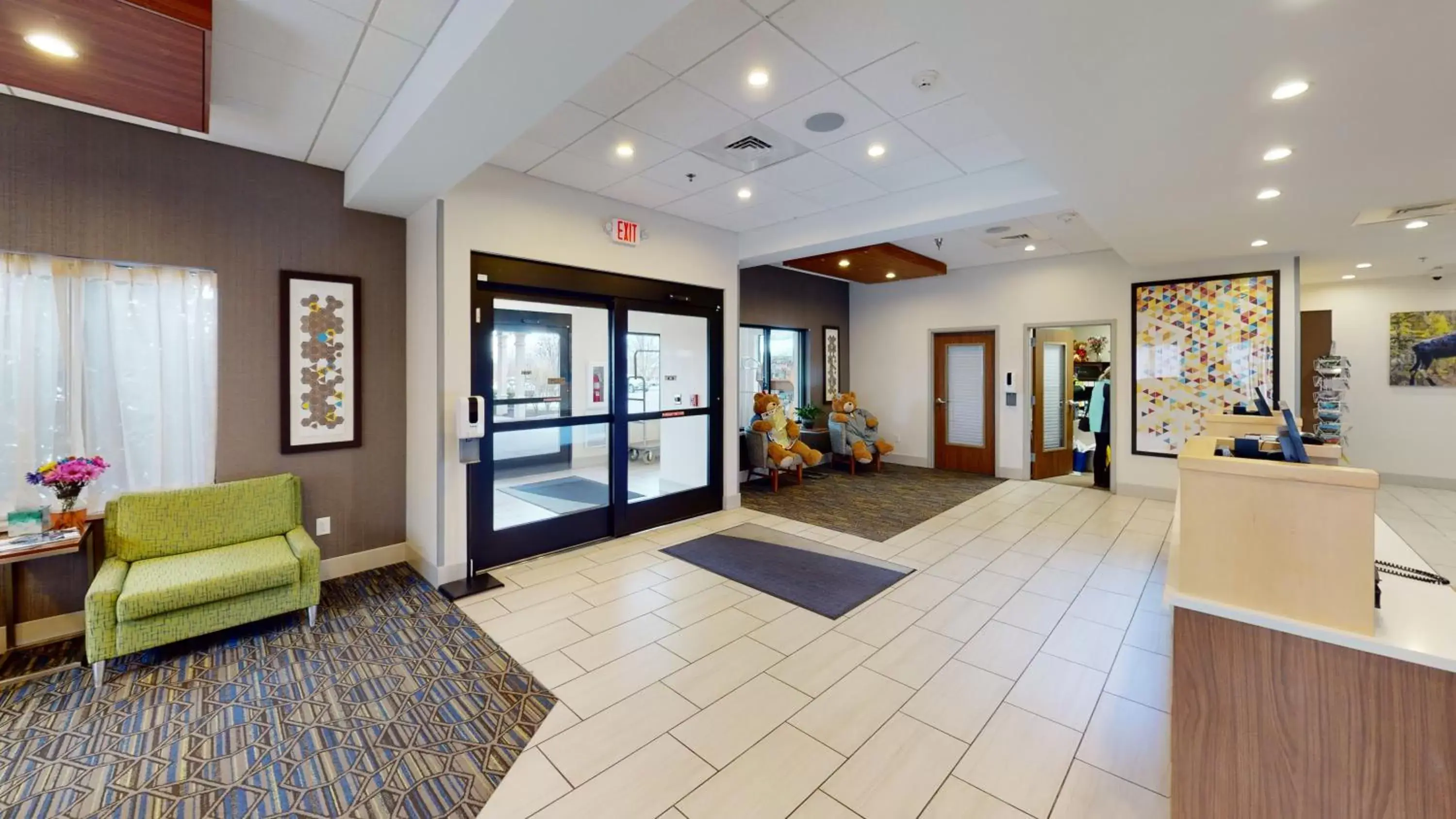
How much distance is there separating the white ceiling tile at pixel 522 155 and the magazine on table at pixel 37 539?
9.88ft

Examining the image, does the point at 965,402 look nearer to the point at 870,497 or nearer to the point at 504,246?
the point at 870,497

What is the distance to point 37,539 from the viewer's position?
274 cm

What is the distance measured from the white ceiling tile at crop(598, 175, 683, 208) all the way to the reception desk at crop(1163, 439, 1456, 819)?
3.87 meters

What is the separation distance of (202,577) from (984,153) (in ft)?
17.3

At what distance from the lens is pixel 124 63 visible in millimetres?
2316

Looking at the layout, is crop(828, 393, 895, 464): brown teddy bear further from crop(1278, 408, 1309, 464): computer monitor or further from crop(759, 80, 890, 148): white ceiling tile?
crop(1278, 408, 1309, 464): computer monitor

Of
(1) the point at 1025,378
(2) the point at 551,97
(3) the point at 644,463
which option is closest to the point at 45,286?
(2) the point at 551,97

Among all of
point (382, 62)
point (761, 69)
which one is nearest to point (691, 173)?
point (761, 69)

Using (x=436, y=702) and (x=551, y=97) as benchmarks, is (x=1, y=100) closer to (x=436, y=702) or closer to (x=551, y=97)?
(x=551, y=97)

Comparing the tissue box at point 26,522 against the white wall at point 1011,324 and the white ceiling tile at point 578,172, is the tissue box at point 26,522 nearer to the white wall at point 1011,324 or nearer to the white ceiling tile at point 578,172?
the white ceiling tile at point 578,172

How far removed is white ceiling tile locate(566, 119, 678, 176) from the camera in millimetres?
3424

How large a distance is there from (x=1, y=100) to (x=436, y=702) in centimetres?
382

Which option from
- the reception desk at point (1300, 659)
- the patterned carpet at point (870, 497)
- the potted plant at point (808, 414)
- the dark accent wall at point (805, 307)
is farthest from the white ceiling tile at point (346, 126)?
the potted plant at point (808, 414)

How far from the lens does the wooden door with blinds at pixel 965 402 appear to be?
311 inches
